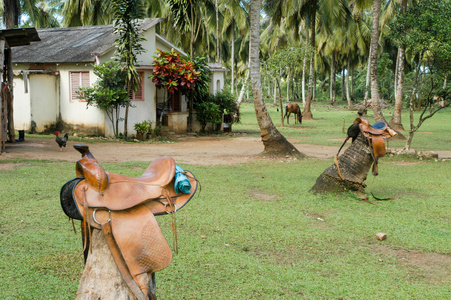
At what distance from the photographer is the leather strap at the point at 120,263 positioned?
275cm

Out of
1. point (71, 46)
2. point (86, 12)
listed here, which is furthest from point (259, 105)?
point (86, 12)

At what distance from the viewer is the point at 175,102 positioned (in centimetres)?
2062

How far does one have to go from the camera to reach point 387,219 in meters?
6.62

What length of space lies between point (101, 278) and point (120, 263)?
171 millimetres

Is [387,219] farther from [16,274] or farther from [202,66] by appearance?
[202,66]

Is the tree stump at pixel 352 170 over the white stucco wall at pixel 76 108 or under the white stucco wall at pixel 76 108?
under

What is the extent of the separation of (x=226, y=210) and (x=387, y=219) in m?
2.33

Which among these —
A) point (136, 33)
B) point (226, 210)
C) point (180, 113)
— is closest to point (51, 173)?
point (226, 210)

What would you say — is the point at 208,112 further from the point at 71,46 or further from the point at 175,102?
the point at 71,46

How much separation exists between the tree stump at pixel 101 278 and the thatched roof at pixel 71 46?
50.0 feet

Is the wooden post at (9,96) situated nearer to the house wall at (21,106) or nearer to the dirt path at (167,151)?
the dirt path at (167,151)

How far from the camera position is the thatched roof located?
17.8 m

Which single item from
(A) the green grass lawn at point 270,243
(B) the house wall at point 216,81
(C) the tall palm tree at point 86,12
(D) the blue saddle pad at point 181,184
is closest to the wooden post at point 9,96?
(A) the green grass lawn at point 270,243

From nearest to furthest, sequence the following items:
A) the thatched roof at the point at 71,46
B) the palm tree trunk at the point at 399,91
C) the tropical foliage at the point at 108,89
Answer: the tropical foliage at the point at 108,89, the thatched roof at the point at 71,46, the palm tree trunk at the point at 399,91
